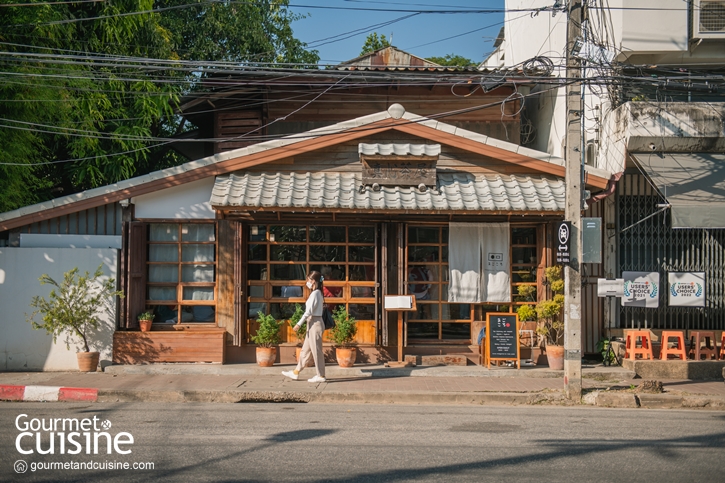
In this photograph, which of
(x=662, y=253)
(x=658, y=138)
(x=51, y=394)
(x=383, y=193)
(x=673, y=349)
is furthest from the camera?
(x=662, y=253)

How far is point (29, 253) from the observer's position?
45.2 ft

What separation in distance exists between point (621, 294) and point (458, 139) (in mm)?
4425

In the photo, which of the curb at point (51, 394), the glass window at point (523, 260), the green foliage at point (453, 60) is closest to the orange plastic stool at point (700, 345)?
the glass window at point (523, 260)

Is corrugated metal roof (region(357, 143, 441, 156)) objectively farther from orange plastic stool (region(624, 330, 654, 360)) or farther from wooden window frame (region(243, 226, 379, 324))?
orange plastic stool (region(624, 330, 654, 360))

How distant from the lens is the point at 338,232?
14.6m

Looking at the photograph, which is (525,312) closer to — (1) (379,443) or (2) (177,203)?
(1) (379,443)

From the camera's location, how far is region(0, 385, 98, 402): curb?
11.3m

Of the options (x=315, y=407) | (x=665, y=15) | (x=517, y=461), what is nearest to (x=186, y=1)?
(x=665, y=15)

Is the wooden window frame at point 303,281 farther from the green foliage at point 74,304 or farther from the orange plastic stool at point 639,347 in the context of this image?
the orange plastic stool at point 639,347

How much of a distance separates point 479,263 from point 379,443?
23.1 feet

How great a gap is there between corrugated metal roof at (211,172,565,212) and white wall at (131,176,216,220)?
26.6 inches

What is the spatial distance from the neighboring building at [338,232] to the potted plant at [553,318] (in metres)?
0.57

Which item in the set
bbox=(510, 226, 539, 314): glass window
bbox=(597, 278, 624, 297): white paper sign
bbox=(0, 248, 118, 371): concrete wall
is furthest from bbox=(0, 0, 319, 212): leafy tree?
bbox=(597, 278, 624, 297): white paper sign

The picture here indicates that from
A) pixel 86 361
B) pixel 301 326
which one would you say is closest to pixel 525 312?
pixel 301 326
